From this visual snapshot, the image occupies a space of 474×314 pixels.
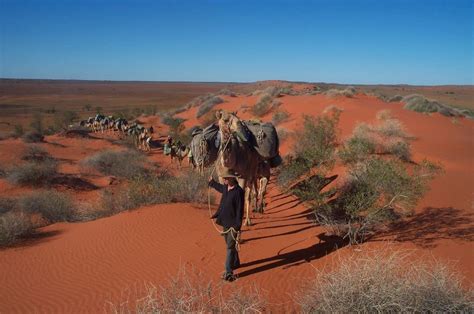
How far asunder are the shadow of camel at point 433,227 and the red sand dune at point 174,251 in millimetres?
22

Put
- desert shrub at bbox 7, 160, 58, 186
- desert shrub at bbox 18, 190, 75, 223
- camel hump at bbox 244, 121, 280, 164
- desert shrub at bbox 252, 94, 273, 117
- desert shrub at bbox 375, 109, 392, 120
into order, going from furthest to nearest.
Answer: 1. desert shrub at bbox 252, 94, 273, 117
2. desert shrub at bbox 375, 109, 392, 120
3. desert shrub at bbox 7, 160, 58, 186
4. desert shrub at bbox 18, 190, 75, 223
5. camel hump at bbox 244, 121, 280, 164

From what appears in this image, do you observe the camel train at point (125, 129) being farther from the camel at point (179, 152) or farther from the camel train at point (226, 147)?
the camel train at point (226, 147)

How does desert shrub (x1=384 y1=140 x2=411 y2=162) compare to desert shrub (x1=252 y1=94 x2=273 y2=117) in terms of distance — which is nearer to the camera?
desert shrub (x1=384 y1=140 x2=411 y2=162)

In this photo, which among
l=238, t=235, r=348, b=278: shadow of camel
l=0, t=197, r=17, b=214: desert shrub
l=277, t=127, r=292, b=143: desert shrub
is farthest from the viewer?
l=277, t=127, r=292, b=143: desert shrub

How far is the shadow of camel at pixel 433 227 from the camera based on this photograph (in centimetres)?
773

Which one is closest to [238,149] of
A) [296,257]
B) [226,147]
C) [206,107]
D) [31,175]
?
→ [226,147]

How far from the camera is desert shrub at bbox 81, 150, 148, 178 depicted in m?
18.8

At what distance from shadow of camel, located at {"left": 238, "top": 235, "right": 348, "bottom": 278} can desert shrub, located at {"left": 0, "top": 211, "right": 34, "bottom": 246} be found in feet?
17.6

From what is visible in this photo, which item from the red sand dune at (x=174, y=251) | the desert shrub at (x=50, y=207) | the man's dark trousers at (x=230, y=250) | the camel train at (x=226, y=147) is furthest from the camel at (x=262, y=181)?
the desert shrub at (x=50, y=207)

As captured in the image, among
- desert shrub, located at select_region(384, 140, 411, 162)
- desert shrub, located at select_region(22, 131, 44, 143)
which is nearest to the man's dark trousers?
desert shrub, located at select_region(384, 140, 411, 162)

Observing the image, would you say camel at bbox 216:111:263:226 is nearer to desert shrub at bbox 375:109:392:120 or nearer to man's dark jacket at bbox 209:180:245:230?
man's dark jacket at bbox 209:180:245:230

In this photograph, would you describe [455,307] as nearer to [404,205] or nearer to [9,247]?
[404,205]

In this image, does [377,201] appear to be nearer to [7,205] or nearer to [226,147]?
[226,147]

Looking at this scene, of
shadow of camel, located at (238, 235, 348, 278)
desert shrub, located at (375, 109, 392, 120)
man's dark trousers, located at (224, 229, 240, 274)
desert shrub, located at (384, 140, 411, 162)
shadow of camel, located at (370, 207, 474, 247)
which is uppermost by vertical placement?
desert shrub, located at (375, 109, 392, 120)
